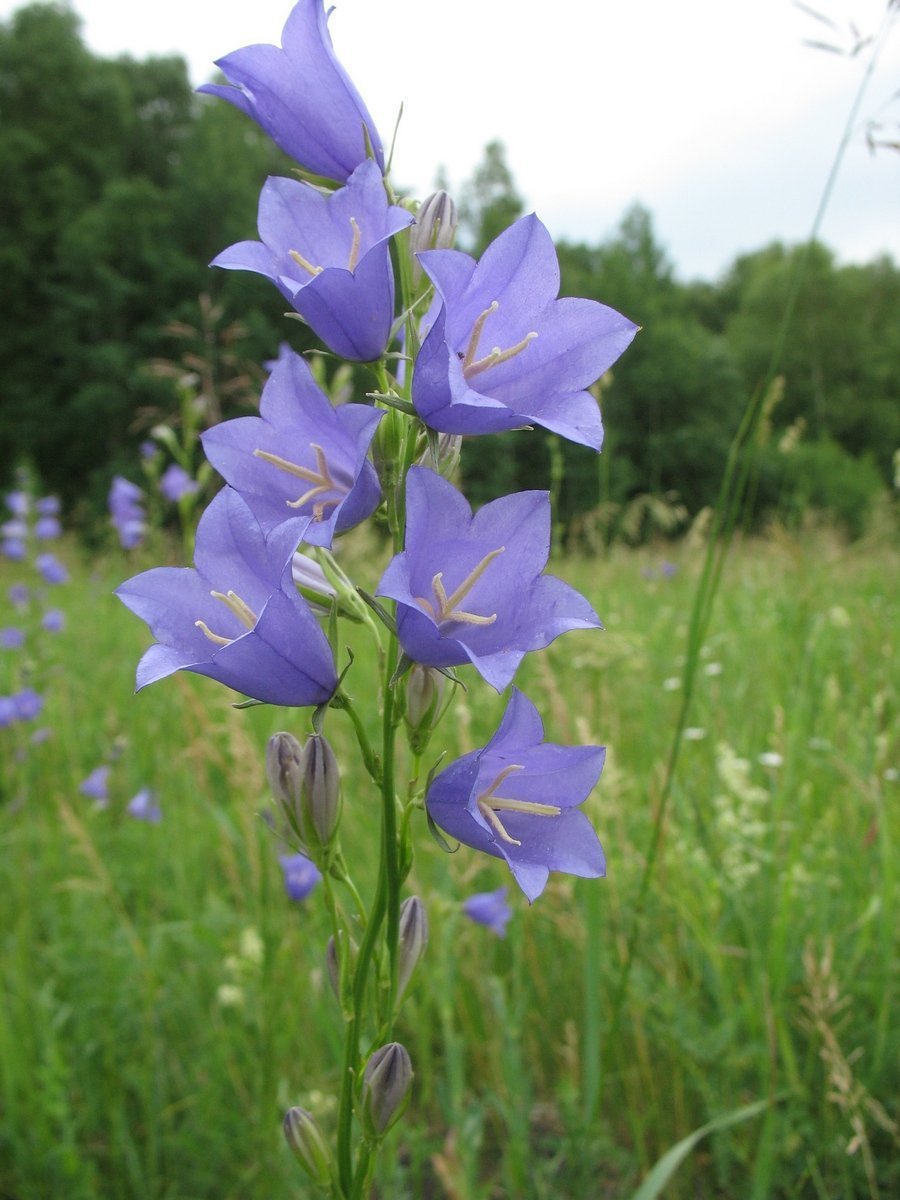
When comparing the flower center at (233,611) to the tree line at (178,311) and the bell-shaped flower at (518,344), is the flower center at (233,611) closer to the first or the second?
the bell-shaped flower at (518,344)

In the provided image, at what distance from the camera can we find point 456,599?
1006mm

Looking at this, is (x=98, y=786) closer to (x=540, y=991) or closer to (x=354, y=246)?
(x=540, y=991)

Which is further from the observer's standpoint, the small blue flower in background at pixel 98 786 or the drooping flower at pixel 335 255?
the small blue flower in background at pixel 98 786

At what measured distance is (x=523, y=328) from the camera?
3.35 feet

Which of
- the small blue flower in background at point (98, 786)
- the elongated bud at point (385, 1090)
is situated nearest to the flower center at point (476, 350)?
the elongated bud at point (385, 1090)

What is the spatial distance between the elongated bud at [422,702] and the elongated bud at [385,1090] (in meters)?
0.31

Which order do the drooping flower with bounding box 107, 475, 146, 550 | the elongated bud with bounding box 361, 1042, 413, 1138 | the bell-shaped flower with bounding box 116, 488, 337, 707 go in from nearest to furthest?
the bell-shaped flower with bounding box 116, 488, 337, 707 < the elongated bud with bounding box 361, 1042, 413, 1138 < the drooping flower with bounding box 107, 475, 146, 550

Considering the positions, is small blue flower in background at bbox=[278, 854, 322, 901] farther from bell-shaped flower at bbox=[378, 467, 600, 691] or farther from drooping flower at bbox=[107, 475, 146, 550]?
drooping flower at bbox=[107, 475, 146, 550]

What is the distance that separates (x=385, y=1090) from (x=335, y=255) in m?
0.89

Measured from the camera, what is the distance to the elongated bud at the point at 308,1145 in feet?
3.24

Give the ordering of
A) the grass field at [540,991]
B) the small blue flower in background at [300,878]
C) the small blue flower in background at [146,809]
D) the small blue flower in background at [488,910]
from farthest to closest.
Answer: the small blue flower in background at [146,809] < the small blue flower in background at [300,878] < the small blue flower in background at [488,910] < the grass field at [540,991]

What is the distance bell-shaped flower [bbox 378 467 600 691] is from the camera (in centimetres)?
86

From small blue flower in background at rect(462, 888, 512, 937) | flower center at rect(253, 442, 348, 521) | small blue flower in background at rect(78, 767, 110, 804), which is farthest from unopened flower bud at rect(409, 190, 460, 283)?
small blue flower in background at rect(78, 767, 110, 804)

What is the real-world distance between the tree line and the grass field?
11.2 metres
